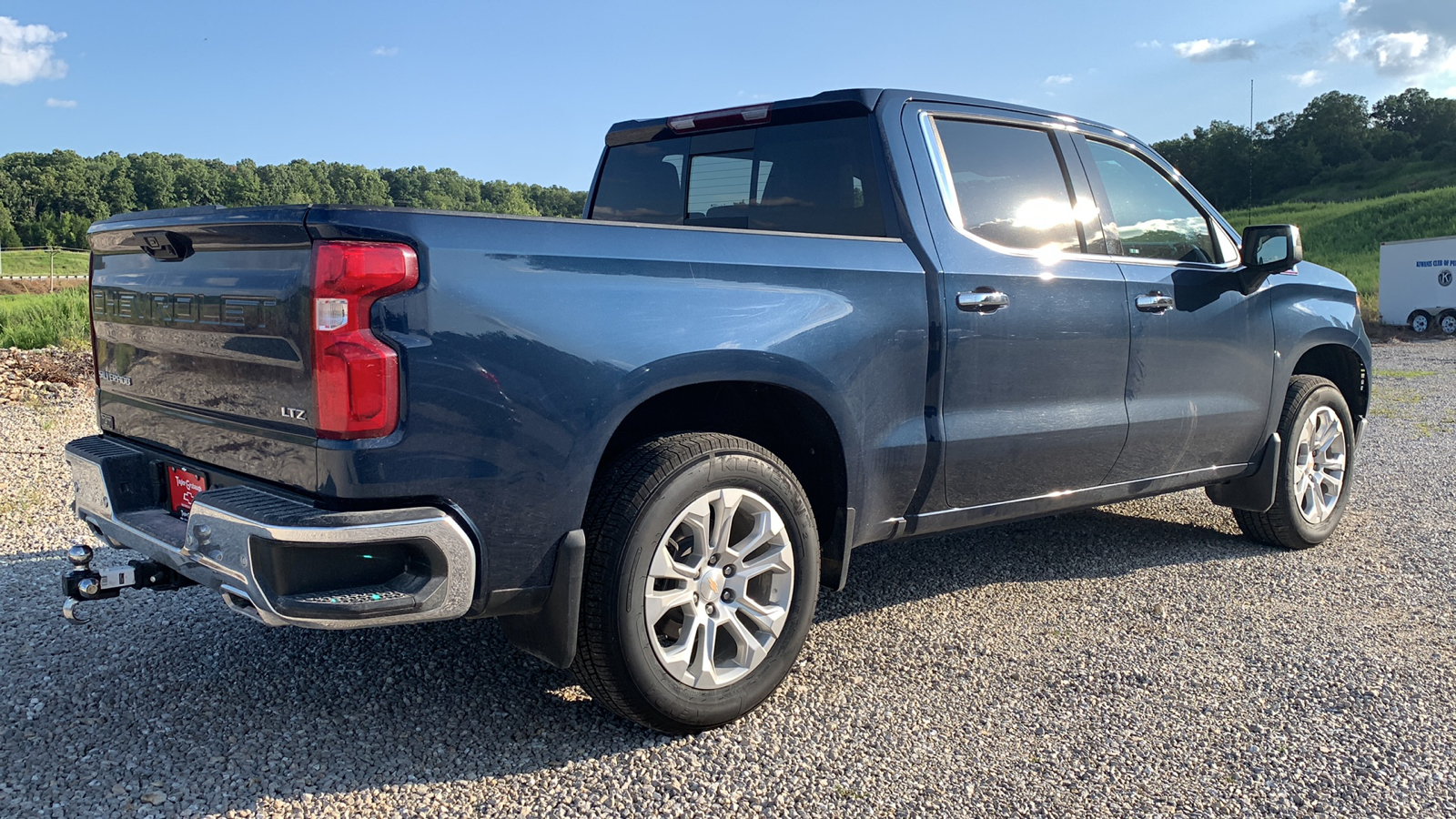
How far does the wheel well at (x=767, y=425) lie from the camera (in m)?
3.16

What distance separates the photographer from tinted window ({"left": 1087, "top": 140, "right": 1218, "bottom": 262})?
4.36m

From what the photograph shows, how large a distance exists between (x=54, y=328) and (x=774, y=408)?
12893mm

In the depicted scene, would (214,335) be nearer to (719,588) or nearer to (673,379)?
(673,379)

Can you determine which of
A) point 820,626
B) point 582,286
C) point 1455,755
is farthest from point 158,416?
point 1455,755

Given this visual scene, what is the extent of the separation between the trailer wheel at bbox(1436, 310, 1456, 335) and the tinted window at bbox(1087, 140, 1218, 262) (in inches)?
1125

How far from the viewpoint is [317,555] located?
245 centimetres

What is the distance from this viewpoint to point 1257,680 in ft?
11.4

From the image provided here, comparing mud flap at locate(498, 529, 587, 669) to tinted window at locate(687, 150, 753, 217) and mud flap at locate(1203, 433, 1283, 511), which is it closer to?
tinted window at locate(687, 150, 753, 217)

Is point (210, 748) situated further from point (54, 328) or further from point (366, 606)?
point (54, 328)

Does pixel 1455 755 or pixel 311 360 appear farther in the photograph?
pixel 1455 755

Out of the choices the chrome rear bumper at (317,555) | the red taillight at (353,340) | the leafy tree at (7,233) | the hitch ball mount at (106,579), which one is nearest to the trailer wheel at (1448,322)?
the chrome rear bumper at (317,555)

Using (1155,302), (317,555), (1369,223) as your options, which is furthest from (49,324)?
(1369,223)

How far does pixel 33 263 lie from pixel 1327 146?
98951mm

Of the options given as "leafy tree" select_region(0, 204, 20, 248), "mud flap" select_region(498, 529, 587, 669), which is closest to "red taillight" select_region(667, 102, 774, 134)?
"mud flap" select_region(498, 529, 587, 669)
